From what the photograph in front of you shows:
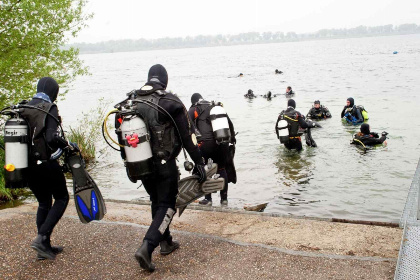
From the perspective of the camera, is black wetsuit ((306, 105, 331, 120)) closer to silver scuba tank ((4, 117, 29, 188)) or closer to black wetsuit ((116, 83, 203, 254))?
black wetsuit ((116, 83, 203, 254))

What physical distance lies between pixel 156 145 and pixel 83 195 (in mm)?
998

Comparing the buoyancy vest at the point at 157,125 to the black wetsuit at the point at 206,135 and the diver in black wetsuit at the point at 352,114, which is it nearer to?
the black wetsuit at the point at 206,135

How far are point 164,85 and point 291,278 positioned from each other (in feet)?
7.08

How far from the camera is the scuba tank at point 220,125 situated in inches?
239

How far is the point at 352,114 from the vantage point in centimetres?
1658

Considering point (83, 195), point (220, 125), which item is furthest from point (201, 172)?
point (220, 125)

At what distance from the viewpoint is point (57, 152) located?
13.6 feet

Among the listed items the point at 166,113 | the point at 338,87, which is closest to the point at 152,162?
the point at 166,113

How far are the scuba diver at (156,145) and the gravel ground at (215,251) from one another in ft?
1.46

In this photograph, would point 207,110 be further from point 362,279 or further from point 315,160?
point 315,160

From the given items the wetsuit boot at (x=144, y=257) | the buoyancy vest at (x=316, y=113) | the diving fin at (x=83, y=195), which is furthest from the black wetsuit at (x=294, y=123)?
the wetsuit boot at (x=144, y=257)

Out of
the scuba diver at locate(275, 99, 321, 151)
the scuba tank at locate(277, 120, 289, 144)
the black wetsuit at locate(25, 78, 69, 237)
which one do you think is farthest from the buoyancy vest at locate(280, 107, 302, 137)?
the black wetsuit at locate(25, 78, 69, 237)

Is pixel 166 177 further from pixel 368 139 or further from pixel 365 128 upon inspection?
pixel 368 139

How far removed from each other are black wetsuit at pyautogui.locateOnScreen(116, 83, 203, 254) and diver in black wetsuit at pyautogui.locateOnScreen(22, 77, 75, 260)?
659 mm
